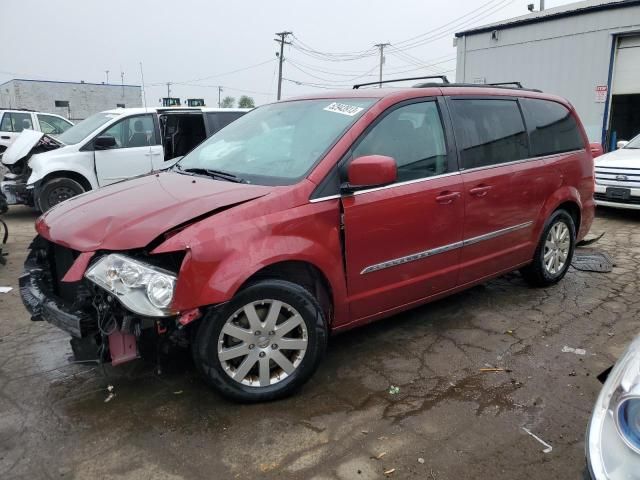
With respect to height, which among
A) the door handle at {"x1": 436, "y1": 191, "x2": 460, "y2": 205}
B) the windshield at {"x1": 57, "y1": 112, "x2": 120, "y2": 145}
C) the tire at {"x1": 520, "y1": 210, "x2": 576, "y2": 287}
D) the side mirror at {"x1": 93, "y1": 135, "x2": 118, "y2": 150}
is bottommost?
the tire at {"x1": 520, "y1": 210, "x2": 576, "y2": 287}

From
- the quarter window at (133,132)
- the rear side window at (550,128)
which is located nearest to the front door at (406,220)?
the rear side window at (550,128)

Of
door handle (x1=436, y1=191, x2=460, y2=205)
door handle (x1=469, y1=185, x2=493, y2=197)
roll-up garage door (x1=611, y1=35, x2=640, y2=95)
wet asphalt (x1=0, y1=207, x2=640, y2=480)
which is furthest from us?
roll-up garage door (x1=611, y1=35, x2=640, y2=95)

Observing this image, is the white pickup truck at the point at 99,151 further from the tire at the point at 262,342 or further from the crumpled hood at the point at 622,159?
the crumpled hood at the point at 622,159

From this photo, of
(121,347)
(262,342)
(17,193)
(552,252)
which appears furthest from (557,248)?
(17,193)

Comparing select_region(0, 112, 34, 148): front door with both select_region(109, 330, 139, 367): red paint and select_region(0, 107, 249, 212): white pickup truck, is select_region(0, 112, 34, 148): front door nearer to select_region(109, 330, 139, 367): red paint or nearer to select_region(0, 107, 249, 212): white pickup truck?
select_region(0, 107, 249, 212): white pickup truck

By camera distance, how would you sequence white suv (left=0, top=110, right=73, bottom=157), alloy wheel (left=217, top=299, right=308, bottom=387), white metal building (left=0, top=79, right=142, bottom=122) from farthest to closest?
1. white metal building (left=0, top=79, right=142, bottom=122)
2. white suv (left=0, top=110, right=73, bottom=157)
3. alloy wheel (left=217, top=299, right=308, bottom=387)

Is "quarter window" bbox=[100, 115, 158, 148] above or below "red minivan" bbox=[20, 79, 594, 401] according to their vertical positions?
above

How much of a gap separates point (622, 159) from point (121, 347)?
331 inches

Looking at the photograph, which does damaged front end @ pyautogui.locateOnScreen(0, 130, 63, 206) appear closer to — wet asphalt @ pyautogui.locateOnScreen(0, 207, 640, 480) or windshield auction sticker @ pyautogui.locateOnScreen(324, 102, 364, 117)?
wet asphalt @ pyautogui.locateOnScreen(0, 207, 640, 480)

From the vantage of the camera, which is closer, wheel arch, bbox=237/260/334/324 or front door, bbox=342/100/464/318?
wheel arch, bbox=237/260/334/324

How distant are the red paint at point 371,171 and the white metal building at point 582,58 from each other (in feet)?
43.9

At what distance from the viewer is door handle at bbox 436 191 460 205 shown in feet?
11.7

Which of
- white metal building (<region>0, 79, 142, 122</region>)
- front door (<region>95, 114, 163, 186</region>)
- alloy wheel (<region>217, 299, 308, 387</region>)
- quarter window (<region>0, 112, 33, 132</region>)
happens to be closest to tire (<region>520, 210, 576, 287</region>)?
alloy wheel (<region>217, 299, 308, 387</region>)

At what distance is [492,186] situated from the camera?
3.93 metres
